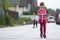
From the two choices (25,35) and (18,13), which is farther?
(18,13)

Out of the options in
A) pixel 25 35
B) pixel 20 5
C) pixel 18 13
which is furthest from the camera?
pixel 20 5

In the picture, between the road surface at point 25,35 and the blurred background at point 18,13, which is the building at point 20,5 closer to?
the blurred background at point 18,13

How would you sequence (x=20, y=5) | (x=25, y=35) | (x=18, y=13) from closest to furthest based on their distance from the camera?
(x=25, y=35), (x=18, y=13), (x=20, y=5)

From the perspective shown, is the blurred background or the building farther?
the building

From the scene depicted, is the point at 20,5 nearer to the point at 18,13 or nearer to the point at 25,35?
the point at 18,13

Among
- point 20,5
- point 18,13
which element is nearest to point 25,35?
point 18,13

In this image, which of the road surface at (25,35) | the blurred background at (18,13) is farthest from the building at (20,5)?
the road surface at (25,35)

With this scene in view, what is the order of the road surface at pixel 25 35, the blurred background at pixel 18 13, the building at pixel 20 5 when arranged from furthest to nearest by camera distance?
the building at pixel 20 5
the blurred background at pixel 18 13
the road surface at pixel 25 35

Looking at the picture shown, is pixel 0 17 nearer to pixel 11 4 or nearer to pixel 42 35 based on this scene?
pixel 42 35

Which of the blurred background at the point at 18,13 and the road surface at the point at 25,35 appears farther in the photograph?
the blurred background at the point at 18,13

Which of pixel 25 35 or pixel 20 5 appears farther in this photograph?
pixel 20 5

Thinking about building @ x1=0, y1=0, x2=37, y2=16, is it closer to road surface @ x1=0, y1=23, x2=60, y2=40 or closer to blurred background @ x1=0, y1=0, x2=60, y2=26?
blurred background @ x1=0, y1=0, x2=60, y2=26

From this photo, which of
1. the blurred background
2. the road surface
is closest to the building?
the blurred background

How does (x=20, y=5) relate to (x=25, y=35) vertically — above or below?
below
